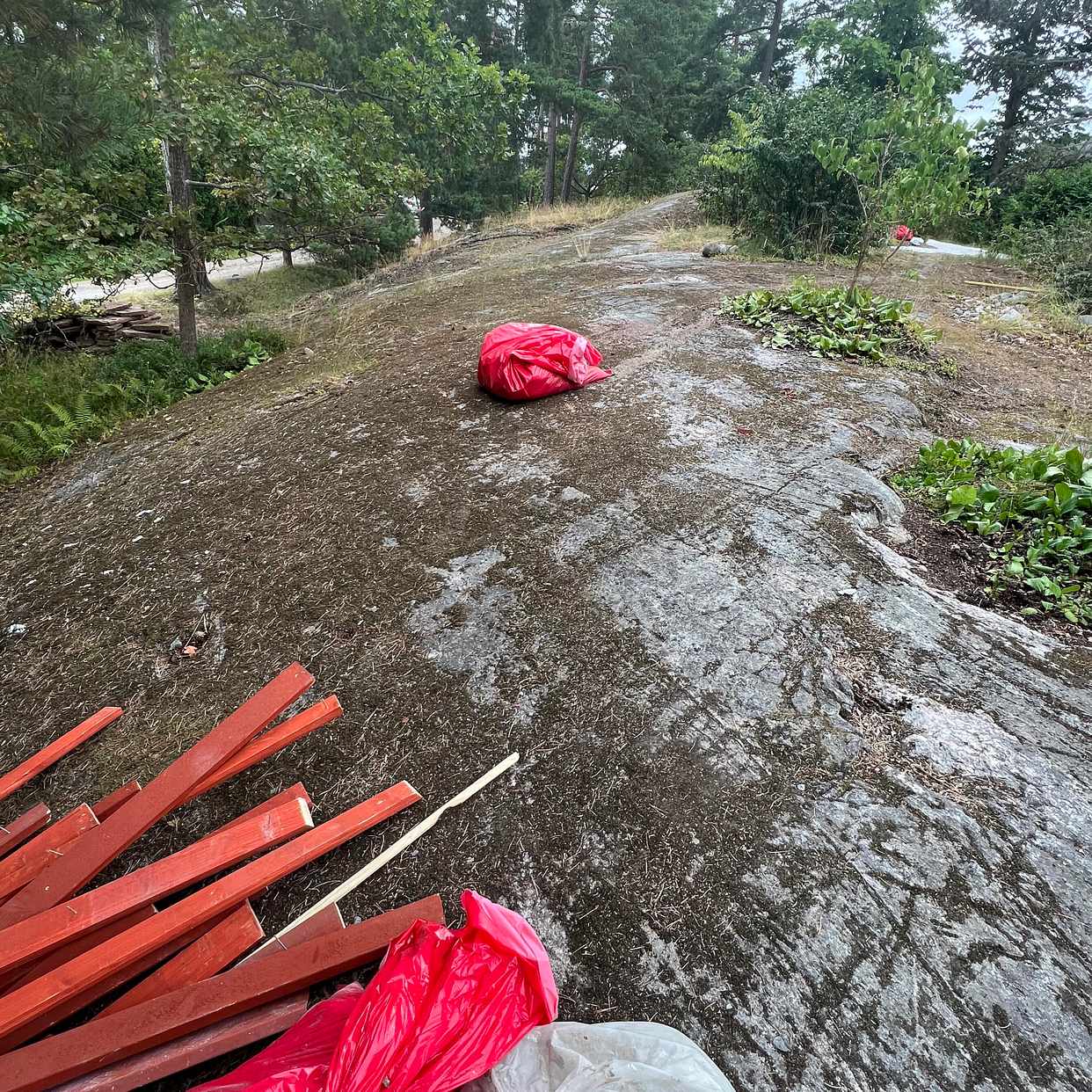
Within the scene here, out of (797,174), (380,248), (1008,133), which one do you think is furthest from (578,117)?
(797,174)

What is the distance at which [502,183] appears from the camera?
1686 centimetres

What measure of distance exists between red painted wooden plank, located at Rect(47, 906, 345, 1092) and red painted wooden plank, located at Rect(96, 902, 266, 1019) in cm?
6

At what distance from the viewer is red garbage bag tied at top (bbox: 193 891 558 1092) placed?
1.04 m

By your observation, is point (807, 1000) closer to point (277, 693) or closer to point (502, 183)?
point (277, 693)

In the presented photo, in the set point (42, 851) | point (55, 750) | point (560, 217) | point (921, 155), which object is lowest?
point (55, 750)

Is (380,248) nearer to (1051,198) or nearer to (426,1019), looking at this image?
(1051,198)

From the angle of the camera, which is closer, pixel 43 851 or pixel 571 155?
pixel 43 851

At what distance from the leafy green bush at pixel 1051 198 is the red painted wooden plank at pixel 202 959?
1312 centimetres

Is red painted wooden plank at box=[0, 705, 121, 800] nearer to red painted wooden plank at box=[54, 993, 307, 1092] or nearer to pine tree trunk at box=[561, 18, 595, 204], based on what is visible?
red painted wooden plank at box=[54, 993, 307, 1092]

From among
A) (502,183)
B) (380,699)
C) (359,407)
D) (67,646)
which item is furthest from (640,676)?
(502,183)

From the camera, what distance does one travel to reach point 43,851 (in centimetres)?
172

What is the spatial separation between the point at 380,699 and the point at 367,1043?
1273mm

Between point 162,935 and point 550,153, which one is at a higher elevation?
point 550,153

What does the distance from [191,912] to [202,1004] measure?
0.21 m
